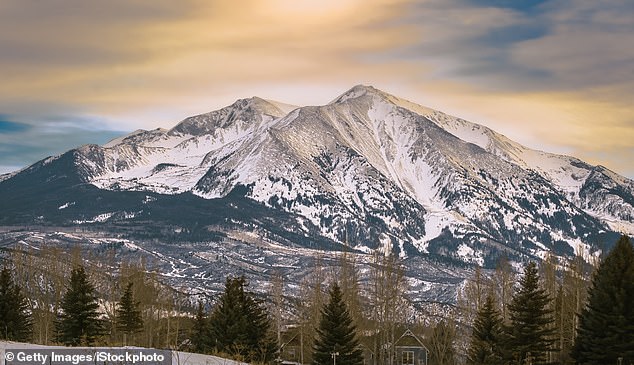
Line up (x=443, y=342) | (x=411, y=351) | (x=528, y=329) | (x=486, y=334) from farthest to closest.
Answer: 1. (x=411, y=351)
2. (x=443, y=342)
3. (x=486, y=334)
4. (x=528, y=329)

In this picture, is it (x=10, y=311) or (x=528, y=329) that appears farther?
(x=10, y=311)

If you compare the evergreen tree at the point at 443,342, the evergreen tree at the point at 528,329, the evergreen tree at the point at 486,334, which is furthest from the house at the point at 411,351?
the evergreen tree at the point at 528,329

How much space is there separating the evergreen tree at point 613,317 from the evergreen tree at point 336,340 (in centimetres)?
1838

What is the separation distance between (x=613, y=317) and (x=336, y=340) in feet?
74.1

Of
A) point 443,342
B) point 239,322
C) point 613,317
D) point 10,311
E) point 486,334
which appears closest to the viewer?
point 613,317

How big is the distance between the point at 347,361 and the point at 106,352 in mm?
50033

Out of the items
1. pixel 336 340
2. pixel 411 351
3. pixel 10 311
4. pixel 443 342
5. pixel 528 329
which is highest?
pixel 10 311

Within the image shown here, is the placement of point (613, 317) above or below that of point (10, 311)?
above

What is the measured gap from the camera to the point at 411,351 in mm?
134125

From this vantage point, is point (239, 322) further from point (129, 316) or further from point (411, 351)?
point (411, 351)

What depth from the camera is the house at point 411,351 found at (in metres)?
134

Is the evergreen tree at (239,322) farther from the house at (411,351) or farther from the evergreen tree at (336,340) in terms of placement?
the house at (411,351)

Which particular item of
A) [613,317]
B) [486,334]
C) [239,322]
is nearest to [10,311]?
[239,322]

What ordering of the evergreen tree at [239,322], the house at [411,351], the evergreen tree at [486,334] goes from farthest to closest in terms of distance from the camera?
the house at [411,351]
the evergreen tree at [486,334]
the evergreen tree at [239,322]
